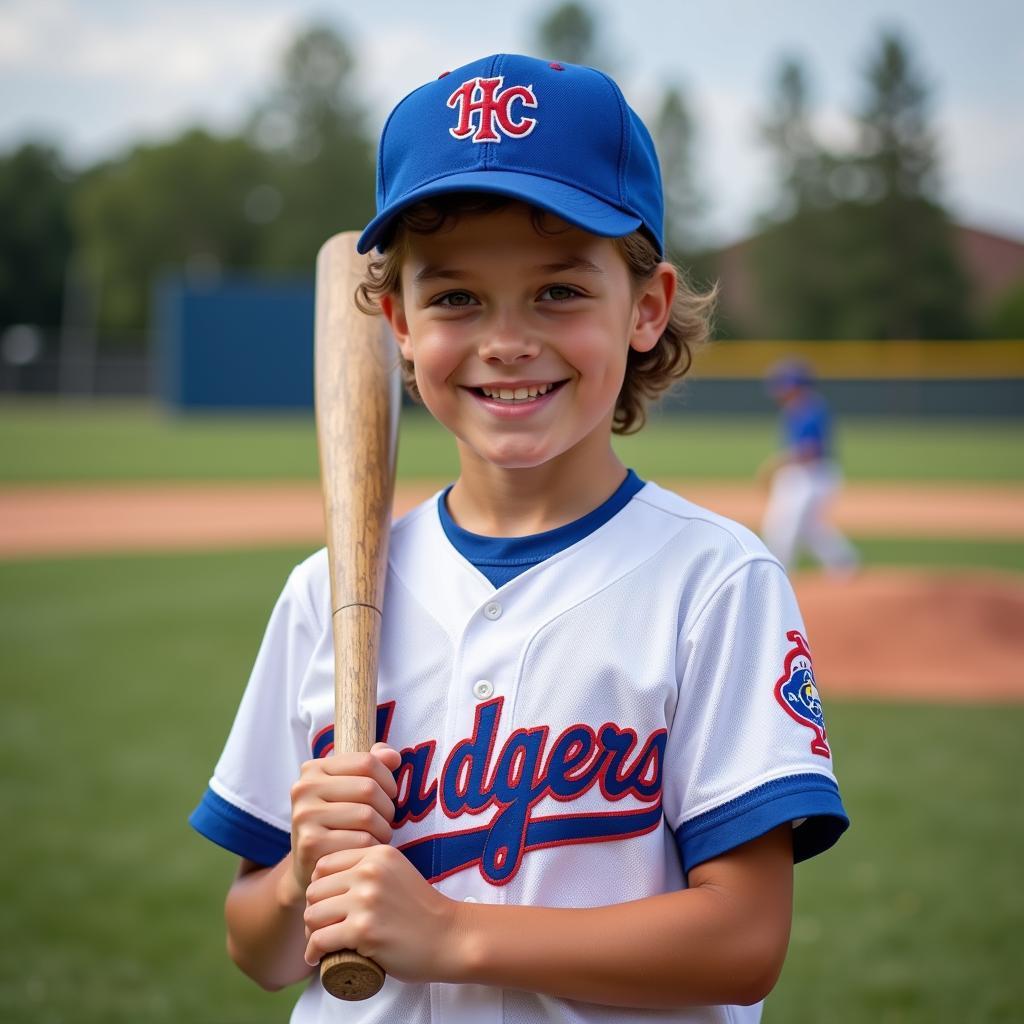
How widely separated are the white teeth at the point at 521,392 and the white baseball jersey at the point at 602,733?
19 cm

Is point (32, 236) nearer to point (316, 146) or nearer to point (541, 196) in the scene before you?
point (316, 146)

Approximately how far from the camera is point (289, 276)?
5331 centimetres

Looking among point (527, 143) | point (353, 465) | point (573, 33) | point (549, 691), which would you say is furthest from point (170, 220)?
point (549, 691)

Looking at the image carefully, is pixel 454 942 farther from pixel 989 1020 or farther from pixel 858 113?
pixel 858 113

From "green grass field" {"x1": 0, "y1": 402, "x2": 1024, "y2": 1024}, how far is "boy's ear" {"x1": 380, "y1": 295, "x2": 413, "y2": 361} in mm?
2380

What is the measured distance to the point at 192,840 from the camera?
184 inches

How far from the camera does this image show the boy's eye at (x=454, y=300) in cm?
146

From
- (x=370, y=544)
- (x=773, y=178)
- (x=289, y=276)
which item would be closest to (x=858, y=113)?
(x=773, y=178)

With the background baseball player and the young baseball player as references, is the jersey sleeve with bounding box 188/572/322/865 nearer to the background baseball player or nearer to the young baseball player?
the young baseball player

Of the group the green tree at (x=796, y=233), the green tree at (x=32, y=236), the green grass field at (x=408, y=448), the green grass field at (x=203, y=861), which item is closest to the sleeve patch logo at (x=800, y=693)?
the green grass field at (x=203, y=861)

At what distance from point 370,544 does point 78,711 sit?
5104mm

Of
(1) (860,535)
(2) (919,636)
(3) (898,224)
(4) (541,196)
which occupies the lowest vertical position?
(4) (541,196)

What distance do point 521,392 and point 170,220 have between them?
61933 mm

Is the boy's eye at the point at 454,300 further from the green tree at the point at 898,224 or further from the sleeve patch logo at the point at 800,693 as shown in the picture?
the green tree at the point at 898,224
